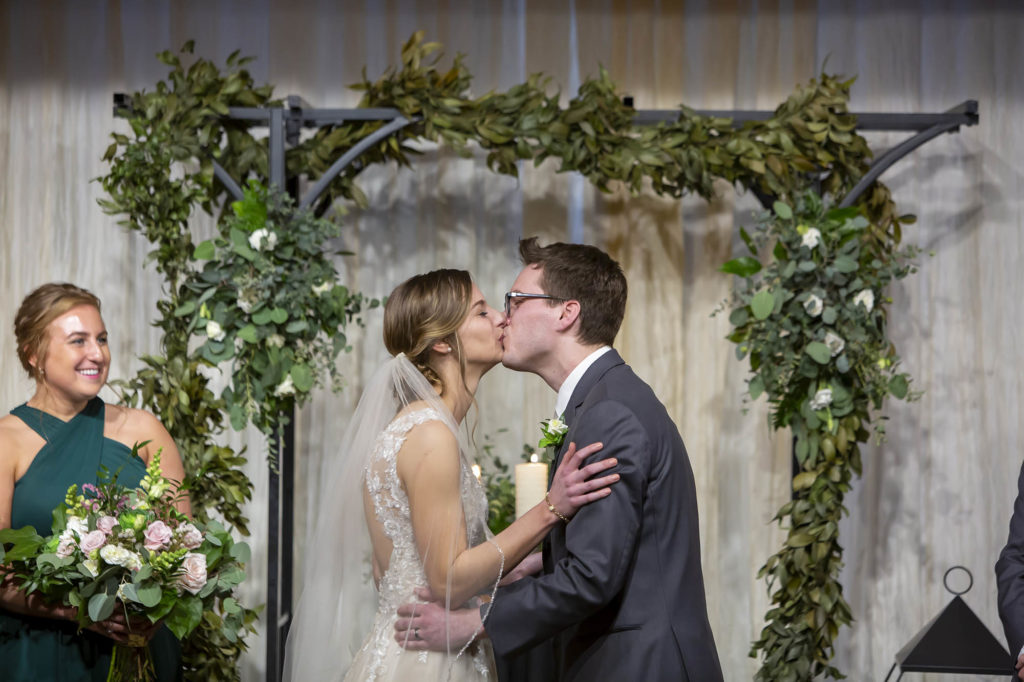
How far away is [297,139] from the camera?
3969 mm

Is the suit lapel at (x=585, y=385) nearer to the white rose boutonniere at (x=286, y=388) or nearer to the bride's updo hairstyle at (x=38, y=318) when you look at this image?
the white rose boutonniere at (x=286, y=388)

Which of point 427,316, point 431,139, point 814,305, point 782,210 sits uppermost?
point 431,139

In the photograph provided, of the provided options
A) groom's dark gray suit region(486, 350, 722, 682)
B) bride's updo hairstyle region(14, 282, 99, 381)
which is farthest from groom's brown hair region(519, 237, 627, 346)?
bride's updo hairstyle region(14, 282, 99, 381)

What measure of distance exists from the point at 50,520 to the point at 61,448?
231 millimetres

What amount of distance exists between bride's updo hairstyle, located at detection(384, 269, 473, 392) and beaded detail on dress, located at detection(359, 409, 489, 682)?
0.81 ft

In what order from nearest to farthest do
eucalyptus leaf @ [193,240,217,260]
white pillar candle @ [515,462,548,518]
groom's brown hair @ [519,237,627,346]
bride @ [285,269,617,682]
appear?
bride @ [285,269,617,682] → groom's brown hair @ [519,237,627,346] → white pillar candle @ [515,462,548,518] → eucalyptus leaf @ [193,240,217,260]

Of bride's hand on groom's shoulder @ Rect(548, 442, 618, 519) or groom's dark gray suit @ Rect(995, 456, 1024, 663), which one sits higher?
bride's hand on groom's shoulder @ Rect(548, 442, 618, 519)

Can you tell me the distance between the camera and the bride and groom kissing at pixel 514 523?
7.04ft

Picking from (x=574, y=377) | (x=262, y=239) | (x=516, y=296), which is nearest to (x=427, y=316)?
(x=516, y=296)

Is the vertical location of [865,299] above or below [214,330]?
above

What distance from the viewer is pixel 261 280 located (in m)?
3.68

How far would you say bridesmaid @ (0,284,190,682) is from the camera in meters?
2.93

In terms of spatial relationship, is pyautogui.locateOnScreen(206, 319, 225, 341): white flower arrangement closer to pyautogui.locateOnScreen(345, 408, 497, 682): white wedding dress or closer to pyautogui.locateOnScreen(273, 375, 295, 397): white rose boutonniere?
pyautogui.locateOnScreen(273, 375, 295, 397): white rose boutonniere

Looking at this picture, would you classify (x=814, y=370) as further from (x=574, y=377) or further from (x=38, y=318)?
(x=38, y=318)
